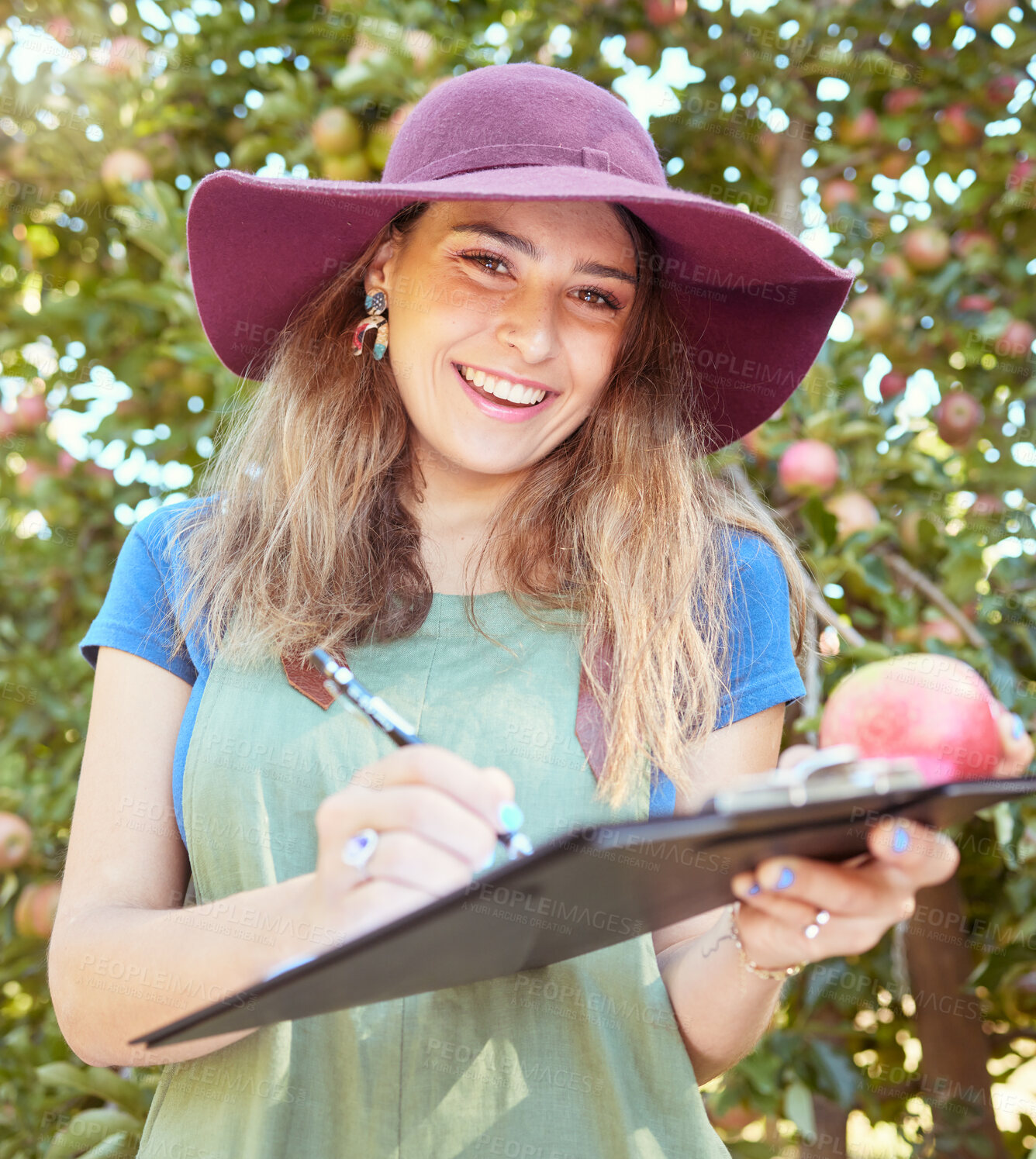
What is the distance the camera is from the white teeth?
1.24 meters

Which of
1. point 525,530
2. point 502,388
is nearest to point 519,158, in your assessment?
point 502,388

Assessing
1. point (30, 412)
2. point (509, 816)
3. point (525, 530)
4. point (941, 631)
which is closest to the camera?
point (509, 816)

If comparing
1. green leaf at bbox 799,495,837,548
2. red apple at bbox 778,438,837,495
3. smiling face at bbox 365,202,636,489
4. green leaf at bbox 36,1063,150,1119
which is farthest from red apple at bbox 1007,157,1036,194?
green leaf at bbox 36,1063,150,1119

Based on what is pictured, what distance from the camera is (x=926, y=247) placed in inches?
86.0

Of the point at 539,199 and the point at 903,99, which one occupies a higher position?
the point at 903,99

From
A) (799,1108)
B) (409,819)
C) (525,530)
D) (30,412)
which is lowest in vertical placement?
(799,1108)

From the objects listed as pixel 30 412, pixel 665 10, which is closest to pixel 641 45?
pixel 665 10

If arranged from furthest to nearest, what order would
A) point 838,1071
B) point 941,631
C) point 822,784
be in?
point 838,1071 → point 941,631 → point 822,784

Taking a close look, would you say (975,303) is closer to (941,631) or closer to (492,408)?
(941,631)

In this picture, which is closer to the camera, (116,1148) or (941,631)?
(116,1148)

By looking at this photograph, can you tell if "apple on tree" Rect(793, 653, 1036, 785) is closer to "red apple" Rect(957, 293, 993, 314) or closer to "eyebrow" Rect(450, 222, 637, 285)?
"eyebrow" Rect(450, 222, 637, 285)

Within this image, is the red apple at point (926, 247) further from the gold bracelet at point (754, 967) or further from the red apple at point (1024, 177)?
the gold bracelet at point (754, 967)

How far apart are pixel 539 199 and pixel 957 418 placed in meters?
1.32

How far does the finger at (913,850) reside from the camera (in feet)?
2.34
